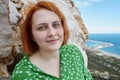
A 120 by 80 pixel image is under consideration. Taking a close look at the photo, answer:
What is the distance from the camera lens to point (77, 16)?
6410 millimetres

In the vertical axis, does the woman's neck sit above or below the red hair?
below

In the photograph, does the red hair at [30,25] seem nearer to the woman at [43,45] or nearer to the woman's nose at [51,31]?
the woman at [43,45]

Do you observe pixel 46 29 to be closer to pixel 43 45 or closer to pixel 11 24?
pixel 43 45

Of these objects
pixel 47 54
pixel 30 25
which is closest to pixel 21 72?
pixel 47 54

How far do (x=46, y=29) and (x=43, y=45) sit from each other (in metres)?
0.13

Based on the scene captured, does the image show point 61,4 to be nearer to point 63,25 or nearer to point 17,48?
point 17,48

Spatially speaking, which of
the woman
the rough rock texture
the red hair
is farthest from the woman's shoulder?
the rough rock texture

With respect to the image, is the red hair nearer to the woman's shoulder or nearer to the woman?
the woman

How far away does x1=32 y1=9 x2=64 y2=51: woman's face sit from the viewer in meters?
2.50

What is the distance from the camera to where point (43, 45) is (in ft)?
8.30

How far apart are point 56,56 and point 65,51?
0.24 metres

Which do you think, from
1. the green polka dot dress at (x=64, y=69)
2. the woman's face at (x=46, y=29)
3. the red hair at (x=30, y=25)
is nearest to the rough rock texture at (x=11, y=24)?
the green polka dot dress at (x=64, y=69)

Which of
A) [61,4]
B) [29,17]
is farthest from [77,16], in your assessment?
[29,17]

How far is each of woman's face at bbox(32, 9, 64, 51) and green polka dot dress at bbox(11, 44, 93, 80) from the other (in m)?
0.20
